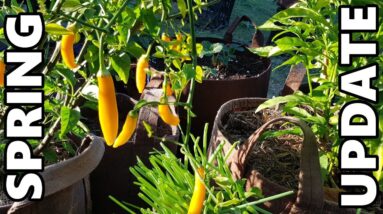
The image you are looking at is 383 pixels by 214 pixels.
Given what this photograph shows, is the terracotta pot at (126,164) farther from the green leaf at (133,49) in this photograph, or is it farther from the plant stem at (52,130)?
the green leaf at (133,49)

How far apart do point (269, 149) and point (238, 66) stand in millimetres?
922

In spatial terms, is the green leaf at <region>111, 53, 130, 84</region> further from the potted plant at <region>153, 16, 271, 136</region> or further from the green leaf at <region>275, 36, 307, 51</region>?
the potted plant at <region>153, 16, 271, 136</region>

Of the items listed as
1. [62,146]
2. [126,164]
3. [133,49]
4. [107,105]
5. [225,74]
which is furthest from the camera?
[225,74]

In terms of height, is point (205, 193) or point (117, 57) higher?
point (117, 57)

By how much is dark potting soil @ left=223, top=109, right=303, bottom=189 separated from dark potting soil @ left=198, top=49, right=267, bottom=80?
2.05 ft

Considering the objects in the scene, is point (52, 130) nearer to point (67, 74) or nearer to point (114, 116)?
point (67, 74)

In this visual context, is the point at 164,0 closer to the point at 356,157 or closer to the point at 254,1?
the point at 356,157

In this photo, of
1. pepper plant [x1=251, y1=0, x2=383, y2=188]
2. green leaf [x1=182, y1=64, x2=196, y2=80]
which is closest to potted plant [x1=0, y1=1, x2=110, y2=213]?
green leaf [x1=182, y1=64, x2=196, y2=80]

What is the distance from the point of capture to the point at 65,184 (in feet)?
3.55

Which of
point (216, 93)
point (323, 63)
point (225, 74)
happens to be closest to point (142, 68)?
point (323, 63)

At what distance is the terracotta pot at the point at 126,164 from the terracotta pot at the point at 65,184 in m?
0.15

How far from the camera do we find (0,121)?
3.89 ft

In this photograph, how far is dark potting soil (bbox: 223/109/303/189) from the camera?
1080 mm

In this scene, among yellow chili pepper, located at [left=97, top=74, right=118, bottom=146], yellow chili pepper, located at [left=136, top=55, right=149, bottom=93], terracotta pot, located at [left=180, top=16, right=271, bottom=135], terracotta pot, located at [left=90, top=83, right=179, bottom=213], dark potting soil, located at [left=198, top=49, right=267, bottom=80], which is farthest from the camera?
dark potting soil, located at [left=198, top=49, right=267, bottom=80]
